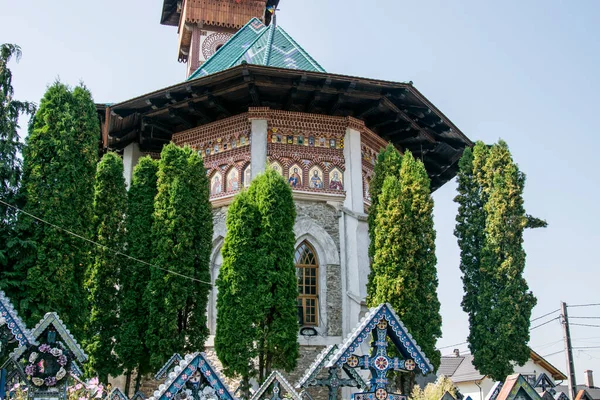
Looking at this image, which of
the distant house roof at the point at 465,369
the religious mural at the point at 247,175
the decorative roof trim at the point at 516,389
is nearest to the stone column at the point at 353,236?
the religious mural at the point at 247,175

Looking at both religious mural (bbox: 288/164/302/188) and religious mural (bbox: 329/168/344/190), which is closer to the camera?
religious mural (bbox: 288/164/302/188)

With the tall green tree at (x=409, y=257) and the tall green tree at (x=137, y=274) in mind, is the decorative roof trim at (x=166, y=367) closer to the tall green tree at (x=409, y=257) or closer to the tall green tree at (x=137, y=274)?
the tall green tree at (x=137, y=274)

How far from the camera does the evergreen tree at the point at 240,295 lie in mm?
14250

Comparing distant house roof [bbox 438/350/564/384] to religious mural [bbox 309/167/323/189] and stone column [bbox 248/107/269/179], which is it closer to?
religious mural [bbox 309/167/323/189]

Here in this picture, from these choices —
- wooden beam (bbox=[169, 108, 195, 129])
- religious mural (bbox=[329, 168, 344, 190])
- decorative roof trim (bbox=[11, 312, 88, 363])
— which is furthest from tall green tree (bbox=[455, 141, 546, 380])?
decorative roof trim (bbox=[11, 312, 88, 363])

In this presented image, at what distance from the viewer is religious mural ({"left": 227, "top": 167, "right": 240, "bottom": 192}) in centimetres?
1792

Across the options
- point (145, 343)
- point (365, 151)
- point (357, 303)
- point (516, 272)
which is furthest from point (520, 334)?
point (145, 343)

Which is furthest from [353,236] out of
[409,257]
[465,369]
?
[465,369]

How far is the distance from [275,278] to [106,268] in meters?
3.88

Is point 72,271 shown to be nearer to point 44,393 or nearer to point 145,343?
point 145,343

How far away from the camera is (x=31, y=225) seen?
13734 mm

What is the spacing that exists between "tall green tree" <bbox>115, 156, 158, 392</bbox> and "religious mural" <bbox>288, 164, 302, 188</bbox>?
3556mm

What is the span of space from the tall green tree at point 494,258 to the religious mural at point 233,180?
596 cm

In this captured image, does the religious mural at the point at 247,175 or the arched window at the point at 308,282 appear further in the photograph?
the religious mural at the point at 247,175
